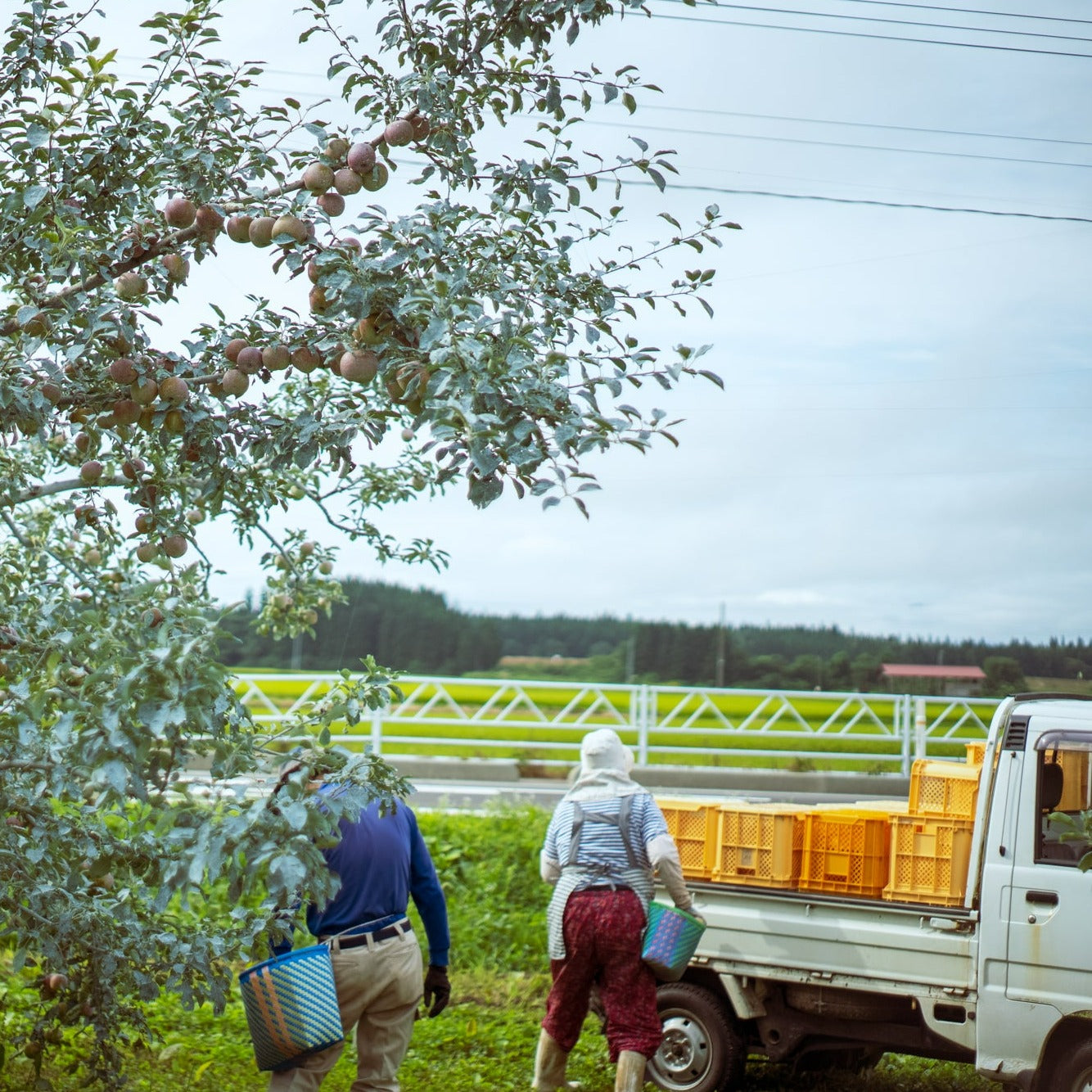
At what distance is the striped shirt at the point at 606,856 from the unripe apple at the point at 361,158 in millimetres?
3451

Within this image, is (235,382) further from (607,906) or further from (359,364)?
(607,906)

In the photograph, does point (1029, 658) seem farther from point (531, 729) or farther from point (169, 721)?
point (169, 721)

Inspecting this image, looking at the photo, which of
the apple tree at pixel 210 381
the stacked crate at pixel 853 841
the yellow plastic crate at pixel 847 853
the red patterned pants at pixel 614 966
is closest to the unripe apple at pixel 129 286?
the apple tree at pixel 210 381

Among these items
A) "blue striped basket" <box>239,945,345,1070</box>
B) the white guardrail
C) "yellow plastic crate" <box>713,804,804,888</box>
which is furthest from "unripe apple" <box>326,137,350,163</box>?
the white guardrail

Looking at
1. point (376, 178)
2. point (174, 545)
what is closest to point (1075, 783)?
point (174, 545)

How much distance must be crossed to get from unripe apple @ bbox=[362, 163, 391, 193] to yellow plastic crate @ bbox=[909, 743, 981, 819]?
3.86 meters

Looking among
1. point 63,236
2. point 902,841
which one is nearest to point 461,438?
point 63,236

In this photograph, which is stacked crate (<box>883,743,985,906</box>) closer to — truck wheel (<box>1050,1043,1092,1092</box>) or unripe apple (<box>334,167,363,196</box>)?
truck wheel (<box>1050,1043,1092,1092</box>)

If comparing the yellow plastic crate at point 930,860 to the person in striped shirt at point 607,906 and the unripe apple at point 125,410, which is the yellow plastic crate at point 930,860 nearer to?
the person in striped shirt at point 607,906

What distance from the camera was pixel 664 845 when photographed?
5508 mm

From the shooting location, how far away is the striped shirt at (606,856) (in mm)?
5531

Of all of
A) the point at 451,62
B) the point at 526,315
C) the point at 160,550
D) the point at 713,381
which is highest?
the point at 451,62

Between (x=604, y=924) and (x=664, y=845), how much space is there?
1.33 ft

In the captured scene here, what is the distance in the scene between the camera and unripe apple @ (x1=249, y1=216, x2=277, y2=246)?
2754 mm
